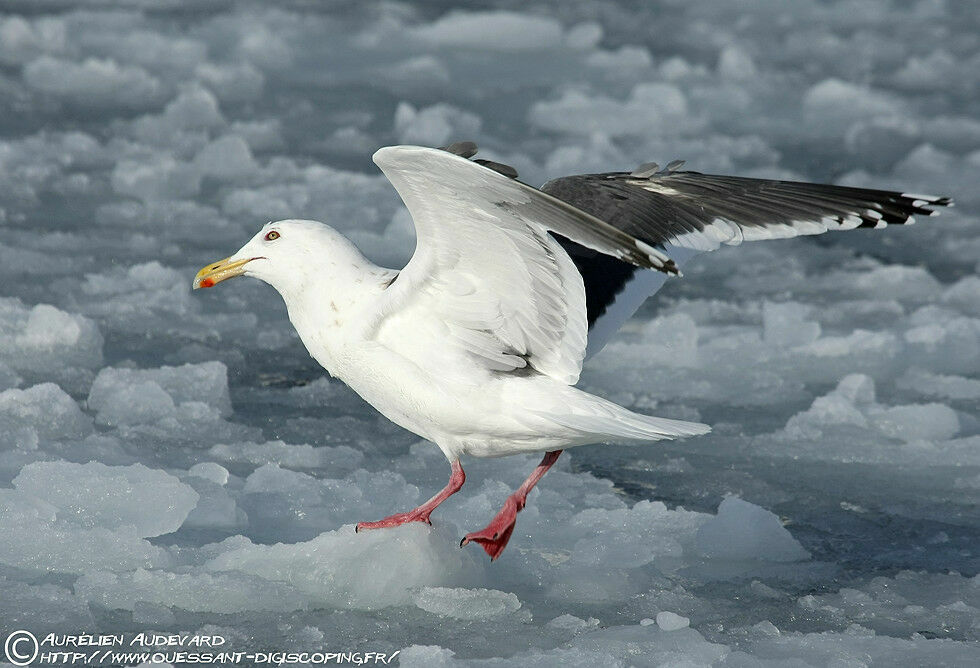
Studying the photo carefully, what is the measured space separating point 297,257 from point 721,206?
1542mm

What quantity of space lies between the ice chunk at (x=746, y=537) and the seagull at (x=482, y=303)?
572 mm

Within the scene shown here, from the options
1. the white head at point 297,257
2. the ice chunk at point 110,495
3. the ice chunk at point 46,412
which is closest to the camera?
the ice chunk at point 110,495

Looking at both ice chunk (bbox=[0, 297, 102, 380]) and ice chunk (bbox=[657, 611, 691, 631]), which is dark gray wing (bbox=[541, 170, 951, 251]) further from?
ice chunk (bbox=[0, 297, 102, 380])

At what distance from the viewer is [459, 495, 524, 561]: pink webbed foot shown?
12.8ft

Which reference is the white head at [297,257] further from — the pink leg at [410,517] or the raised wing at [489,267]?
the pink leg at [410,517]

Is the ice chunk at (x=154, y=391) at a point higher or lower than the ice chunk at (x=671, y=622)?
lower

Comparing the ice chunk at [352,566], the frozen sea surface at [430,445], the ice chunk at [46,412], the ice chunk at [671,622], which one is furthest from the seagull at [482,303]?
the ice chunk at [46,412]

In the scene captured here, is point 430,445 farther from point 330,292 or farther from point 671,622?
point 671,622

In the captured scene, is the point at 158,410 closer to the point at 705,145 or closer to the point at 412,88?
the point at 705,145

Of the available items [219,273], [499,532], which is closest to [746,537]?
[499,532]

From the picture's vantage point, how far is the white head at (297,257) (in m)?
4.06

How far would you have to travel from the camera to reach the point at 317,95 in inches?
453

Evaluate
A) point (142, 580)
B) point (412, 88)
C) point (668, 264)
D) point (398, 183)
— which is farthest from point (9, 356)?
point (412, 88)

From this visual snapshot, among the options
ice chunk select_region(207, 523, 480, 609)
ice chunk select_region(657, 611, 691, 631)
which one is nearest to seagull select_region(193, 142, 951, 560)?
ice chunk select_region(207, 523, 480, 609)
